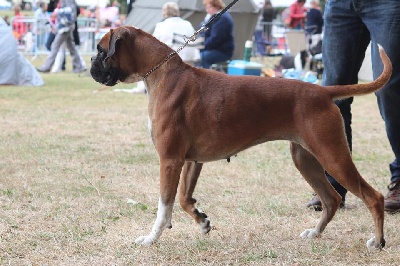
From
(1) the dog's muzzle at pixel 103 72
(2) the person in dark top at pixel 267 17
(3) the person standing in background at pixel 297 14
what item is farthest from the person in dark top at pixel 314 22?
(1) the dog's muzzle at pixel 103 72

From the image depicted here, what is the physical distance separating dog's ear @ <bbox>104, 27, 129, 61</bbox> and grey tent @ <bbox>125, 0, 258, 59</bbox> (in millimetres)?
13905

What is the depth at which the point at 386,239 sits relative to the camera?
15.3 ft

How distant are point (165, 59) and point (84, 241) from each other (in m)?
1.18

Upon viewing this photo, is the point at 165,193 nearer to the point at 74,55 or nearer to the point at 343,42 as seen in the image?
the point at 343,42

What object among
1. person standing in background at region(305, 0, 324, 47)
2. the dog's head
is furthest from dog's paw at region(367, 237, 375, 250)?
person standing in background at region(305, 0, 324, 47)

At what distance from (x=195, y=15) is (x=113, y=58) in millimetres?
14283

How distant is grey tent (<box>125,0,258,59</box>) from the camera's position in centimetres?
1831

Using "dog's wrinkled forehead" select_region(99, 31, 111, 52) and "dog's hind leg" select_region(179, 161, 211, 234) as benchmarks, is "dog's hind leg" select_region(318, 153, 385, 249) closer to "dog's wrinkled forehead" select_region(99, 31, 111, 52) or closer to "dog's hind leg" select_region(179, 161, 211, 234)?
"dog's hind leg" select_region(179, 161, 211, 234)

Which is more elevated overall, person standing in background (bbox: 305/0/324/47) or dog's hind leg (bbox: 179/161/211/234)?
dog's hind leg (bbox: 179/161/211/234)

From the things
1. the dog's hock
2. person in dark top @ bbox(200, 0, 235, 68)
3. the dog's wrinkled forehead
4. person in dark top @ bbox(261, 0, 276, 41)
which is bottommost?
person in dark top @ bbox(261, 0, 276, 41)

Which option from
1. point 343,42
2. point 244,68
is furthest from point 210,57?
point 343,42

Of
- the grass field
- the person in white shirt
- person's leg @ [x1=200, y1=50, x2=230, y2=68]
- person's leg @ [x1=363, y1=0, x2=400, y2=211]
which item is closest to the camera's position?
the grass field

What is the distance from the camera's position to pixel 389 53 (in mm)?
5156

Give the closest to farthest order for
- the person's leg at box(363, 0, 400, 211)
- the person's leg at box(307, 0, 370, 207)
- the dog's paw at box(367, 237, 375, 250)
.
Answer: the dog's paw at box(367, 237, 375, 250)
the person's leg at box(363, 0, 400, 211)
the person's leg at box(307, 0, 370, 207)
